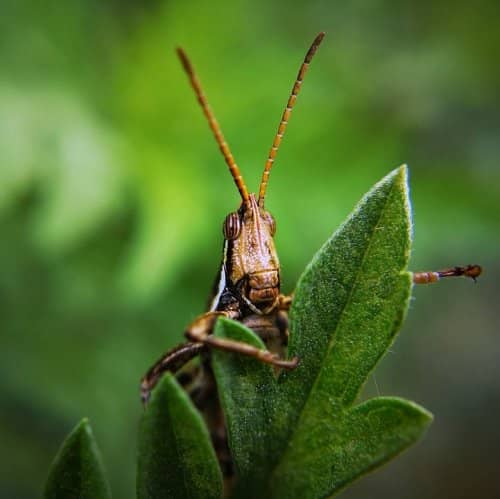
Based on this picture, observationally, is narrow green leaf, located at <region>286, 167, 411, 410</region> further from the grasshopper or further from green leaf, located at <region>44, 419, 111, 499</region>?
the grasshopper

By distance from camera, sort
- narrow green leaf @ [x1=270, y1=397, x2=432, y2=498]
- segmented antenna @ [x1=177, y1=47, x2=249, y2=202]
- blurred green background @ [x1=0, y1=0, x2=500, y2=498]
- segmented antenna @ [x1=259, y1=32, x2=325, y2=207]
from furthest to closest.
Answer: blurred green background @ [x1=0, y1=0, x2=500, y2=498]
segmented antenna @ [x1=259, y1=32, x2=325, y2=207]
segmented antenna @ [x1=177, y1=47, x2=249, y2=202]
narrow green leaf @ [x1=270, y1=397, x2=432, y2=498]

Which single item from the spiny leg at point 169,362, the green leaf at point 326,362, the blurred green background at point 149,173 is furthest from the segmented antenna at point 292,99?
the blurred green background at point 149,173

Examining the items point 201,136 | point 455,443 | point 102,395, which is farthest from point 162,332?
point 455,443

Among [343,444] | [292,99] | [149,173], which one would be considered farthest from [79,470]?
[149,173]

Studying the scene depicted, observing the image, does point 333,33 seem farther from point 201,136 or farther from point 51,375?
point 51,375

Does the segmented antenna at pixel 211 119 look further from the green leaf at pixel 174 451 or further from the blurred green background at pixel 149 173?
the blurred green background at pixel 149 173

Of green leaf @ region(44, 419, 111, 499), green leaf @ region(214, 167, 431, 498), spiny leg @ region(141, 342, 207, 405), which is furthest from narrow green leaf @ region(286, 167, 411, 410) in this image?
spiny leg @ region(141, 342, 207, 405)
